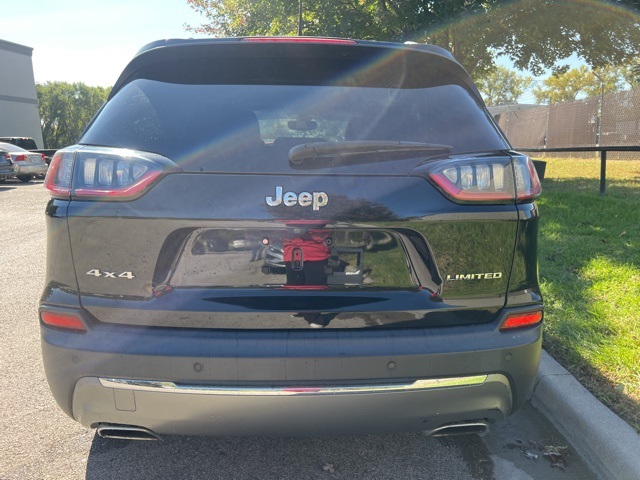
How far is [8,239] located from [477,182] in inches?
319

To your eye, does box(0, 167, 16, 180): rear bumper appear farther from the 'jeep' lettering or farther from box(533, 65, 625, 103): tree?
box(533, 65, 625, 103): tree

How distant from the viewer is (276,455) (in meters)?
2.58

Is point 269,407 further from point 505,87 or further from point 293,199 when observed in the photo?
point 505,87

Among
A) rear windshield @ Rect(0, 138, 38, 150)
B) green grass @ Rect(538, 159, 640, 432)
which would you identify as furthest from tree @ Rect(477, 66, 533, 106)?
green grass @ Rect(538, 159, 640, 432)

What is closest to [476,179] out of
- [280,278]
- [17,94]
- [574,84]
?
[280,278]

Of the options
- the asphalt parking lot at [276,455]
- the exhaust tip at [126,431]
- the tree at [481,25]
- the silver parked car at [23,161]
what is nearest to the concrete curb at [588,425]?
the asphalt parking lot at [276,455]

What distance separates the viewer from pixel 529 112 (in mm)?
25938

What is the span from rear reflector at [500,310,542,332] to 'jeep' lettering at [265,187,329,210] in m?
0.87

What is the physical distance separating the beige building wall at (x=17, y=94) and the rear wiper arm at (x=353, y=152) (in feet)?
129

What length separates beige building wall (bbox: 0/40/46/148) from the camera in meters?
34.5

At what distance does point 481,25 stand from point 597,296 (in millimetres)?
9513

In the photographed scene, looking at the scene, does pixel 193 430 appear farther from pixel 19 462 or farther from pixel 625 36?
pixel 625 36

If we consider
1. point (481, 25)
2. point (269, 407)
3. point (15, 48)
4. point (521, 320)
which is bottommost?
point (269, 407)

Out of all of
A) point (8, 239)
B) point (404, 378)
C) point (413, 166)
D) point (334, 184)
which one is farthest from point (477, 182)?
point (8, 239)
